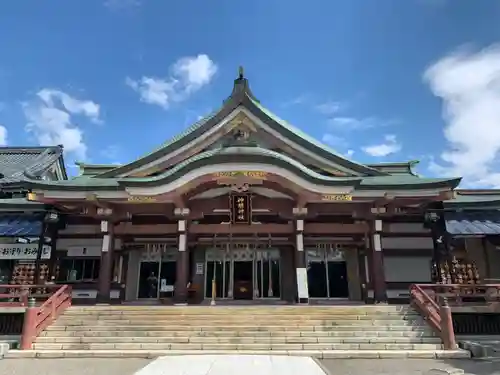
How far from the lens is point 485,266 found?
1497 centimetres

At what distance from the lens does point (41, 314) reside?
1069 centimetres

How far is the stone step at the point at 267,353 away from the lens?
9.20 m

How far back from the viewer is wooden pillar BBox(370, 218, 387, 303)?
13.4m

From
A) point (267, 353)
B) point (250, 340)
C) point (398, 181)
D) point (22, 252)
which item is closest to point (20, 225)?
point (22, 252)

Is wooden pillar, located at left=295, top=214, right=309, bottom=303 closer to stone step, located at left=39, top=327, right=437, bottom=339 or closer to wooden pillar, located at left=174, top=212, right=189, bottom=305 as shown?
stone step, located at left=39, top=327, right=437, bottom=339

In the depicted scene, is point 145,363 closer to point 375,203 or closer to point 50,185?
point 50,185

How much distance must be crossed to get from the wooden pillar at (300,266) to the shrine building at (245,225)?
0.04 meters

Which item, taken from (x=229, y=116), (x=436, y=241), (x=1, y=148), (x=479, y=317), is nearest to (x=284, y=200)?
(x=229, y=116)

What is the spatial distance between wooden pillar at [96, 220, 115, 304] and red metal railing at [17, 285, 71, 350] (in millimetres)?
1322

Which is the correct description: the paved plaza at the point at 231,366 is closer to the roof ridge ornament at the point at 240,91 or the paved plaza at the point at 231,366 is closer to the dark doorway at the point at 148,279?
the dark doorway at the point at 148,279

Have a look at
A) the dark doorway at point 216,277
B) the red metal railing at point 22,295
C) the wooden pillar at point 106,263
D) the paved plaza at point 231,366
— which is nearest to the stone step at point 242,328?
the paved plaza at point 231,366

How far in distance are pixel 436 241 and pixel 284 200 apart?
6246 mm

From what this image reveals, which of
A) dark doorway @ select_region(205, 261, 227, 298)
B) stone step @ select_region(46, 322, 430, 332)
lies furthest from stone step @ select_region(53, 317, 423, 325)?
dark doorway @ select_region(205, 261, 227, 298)

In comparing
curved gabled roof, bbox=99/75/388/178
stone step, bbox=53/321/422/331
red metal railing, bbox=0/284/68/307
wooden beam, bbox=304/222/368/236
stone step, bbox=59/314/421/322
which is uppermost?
curved gabled roof, bbox=99/75/388/178
